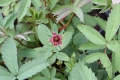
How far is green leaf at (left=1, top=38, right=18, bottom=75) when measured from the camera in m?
0.91

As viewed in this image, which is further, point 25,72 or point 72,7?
point 72,7

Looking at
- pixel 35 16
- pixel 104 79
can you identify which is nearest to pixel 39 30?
pixel 35 16

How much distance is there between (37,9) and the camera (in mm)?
1069

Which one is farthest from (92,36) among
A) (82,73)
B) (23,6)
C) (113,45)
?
(23,6)

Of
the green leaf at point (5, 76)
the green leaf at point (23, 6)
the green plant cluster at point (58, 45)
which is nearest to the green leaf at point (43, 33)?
the green plant cluster at point (58, 45)

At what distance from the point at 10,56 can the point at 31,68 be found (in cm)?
9

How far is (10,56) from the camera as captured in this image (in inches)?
36.3

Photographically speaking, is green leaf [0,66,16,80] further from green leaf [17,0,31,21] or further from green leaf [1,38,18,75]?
green leaf [17,0,31,21]

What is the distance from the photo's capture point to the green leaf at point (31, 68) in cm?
89

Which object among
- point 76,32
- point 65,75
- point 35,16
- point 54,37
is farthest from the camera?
point 76,32

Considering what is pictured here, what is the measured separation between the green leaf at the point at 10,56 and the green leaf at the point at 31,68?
0.09 feet

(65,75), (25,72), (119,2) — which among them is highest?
(119,2)

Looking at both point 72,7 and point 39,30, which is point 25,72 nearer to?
point 39,30

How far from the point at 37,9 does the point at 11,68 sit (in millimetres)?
296
